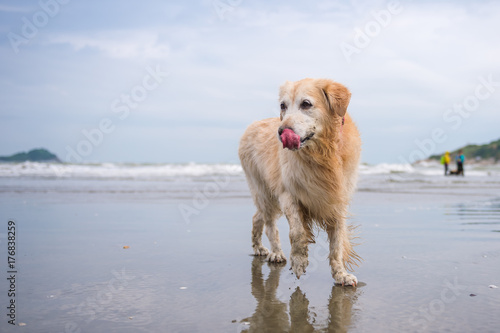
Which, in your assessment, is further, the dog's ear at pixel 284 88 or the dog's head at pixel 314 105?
the dog's ear at pixel 284 88

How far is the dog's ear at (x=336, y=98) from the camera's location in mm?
3809

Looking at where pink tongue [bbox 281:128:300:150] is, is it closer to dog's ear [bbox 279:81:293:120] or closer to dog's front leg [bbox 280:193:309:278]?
dog's ear [bbox 279:81:293:120]

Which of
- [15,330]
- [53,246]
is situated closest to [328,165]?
[15,330]

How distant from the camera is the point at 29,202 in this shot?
10016 mm

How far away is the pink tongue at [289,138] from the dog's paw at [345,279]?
121 cm

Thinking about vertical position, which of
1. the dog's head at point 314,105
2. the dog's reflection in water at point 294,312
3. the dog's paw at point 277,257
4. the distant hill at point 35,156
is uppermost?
the distant hill at point 35,156

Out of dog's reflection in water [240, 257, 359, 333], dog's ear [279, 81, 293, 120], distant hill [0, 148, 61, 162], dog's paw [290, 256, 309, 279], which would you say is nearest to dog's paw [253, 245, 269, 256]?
dog's reflection in water [240, 257, 359, 333]

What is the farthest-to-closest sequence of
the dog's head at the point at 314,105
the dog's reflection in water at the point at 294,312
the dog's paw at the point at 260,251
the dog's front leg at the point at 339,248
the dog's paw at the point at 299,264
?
the dog's paw at the point at 260,251, the dog's front leg at the point at 339,248, the dog's paw at the point at 299,264, the dog's head at the point at 314,105, the dog's reflection in water at the point at 294,312

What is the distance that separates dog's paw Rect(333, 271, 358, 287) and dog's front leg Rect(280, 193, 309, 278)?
300 mm

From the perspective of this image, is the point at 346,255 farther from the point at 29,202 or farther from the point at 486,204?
the point at 29,202

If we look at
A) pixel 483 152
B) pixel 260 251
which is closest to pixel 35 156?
pixel 260 251

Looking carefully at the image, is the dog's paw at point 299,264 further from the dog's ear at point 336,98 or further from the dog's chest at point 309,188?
the dog's ear at point 336,98

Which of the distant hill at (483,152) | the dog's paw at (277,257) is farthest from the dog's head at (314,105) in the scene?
the distant hill at (483,152)

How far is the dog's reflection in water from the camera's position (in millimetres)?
2752
